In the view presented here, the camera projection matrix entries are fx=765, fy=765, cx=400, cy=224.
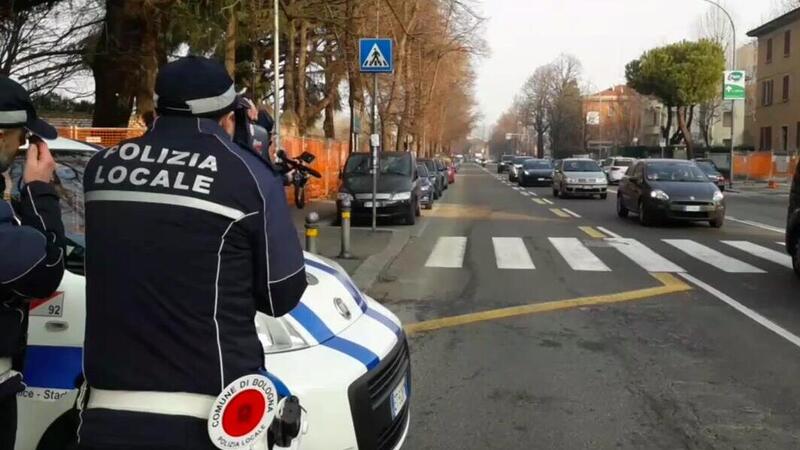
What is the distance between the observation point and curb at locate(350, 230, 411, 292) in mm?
9805

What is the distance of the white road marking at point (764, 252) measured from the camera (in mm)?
11812

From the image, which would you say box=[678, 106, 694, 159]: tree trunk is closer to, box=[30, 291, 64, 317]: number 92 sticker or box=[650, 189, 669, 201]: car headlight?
box=[650, 189, 669, 201]: car headlight

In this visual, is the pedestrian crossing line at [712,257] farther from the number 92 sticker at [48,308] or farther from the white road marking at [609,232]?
the number 92 sticker at [48,308]

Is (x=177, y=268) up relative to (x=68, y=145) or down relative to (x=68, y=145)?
down

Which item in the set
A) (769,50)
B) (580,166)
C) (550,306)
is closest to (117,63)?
(550,306)

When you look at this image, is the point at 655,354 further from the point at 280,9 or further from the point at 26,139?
the point at 280,9

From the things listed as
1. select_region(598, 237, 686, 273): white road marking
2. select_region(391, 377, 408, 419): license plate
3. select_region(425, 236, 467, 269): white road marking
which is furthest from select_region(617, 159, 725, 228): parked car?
select_region(391, 377, 408, 419): license plate

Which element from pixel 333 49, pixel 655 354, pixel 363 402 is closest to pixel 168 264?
pixel 363 402

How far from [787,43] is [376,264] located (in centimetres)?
4950

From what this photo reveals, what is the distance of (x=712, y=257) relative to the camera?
12211 mm

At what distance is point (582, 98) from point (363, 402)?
9871cm

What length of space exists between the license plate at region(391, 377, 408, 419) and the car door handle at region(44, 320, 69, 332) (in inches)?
54.2

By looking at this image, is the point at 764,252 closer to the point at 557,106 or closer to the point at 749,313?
the point at 749,313

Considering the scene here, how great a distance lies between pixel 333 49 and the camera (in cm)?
3288
